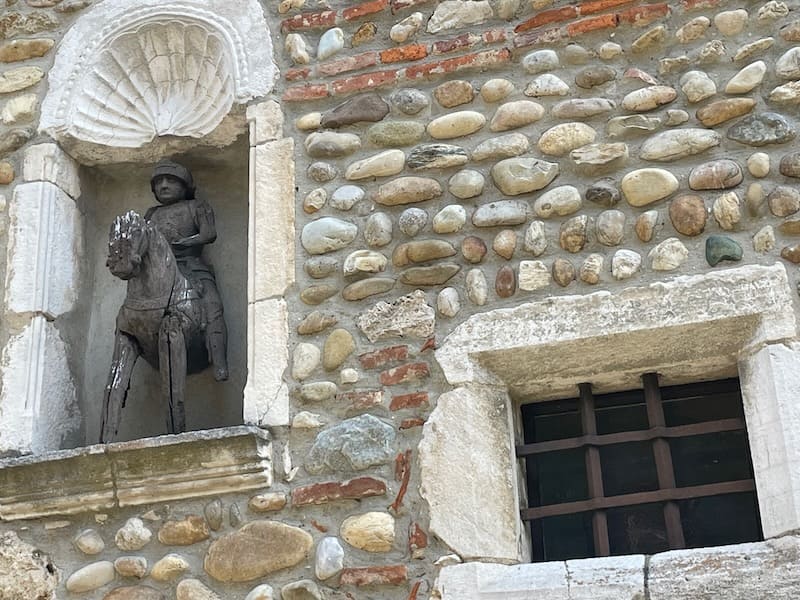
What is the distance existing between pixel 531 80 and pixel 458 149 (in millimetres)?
321

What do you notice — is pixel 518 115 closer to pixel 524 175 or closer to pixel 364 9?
pixel 524 175

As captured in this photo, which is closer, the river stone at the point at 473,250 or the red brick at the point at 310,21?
the river stone at the point at 473,250

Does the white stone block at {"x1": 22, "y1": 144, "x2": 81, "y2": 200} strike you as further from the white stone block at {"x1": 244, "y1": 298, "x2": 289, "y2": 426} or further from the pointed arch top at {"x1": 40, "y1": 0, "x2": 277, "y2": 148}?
the white stone block at {"x1": 244, "y1": 298, "x2": 289, "y2": 426}

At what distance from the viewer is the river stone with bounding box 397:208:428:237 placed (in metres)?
4.08

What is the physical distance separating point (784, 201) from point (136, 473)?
2.03 metres

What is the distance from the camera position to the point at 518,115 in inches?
162

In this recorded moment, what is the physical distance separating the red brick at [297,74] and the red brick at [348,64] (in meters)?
0.04

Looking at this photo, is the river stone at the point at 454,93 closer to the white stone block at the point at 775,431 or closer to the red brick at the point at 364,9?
the red brick at the point at 364,9

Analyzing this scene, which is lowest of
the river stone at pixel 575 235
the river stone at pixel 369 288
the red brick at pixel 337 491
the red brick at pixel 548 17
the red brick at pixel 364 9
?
the red brick at pixel 337 491

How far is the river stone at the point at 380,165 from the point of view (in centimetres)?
419

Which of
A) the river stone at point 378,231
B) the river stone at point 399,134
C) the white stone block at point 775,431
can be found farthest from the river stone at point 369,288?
the white stone block at point 775,431

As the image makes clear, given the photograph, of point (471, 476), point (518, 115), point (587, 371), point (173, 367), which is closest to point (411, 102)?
point (518, 115)

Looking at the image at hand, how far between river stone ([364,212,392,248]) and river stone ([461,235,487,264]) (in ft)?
0.82

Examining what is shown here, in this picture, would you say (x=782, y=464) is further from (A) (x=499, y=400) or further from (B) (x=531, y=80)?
(B) (x=531, y=80)
